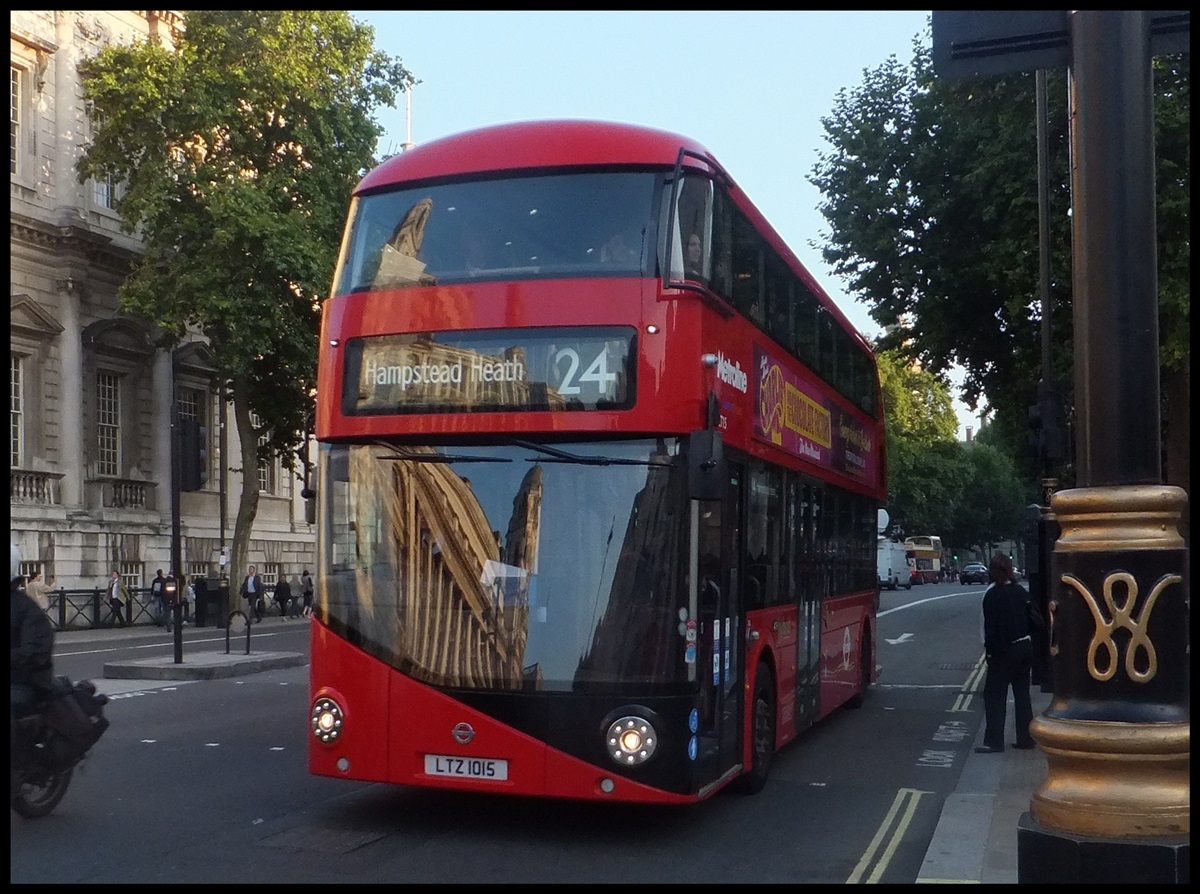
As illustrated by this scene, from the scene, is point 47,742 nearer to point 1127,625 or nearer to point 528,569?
point 528,569

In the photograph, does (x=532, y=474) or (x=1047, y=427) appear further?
(x=1047, y=427)

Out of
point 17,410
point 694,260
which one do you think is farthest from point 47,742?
point 17,410

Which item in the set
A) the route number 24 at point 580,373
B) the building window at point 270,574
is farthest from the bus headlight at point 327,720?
the building window at point 270,574

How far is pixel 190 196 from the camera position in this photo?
36.8 metres

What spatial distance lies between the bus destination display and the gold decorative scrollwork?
3673mm

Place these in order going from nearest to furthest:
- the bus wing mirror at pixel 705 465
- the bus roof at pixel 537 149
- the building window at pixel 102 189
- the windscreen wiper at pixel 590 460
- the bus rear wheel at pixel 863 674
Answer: the bus wing mirror at pixel 705 465 → the windscreen wiper at pixel 590 460 → the bus roof at pixel 537 149 → the bus rear wheel at pixel 863 674 → the building window at pixel 102 189

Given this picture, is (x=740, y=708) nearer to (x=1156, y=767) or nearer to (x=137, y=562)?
(x=1156, y=767)

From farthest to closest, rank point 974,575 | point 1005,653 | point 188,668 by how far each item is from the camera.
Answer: point 974,575, point 188,668, point 1005,653

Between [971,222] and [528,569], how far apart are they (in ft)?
68.9

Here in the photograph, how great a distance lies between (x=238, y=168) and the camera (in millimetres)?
36656

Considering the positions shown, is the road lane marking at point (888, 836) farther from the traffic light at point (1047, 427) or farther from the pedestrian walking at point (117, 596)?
the pedestrian walking at point (117, 596)

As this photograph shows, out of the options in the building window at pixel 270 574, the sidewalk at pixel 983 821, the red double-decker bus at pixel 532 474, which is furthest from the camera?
the building window at pixel 270 574

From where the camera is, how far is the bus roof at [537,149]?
868 cm

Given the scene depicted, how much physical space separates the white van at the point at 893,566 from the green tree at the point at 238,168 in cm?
4107
